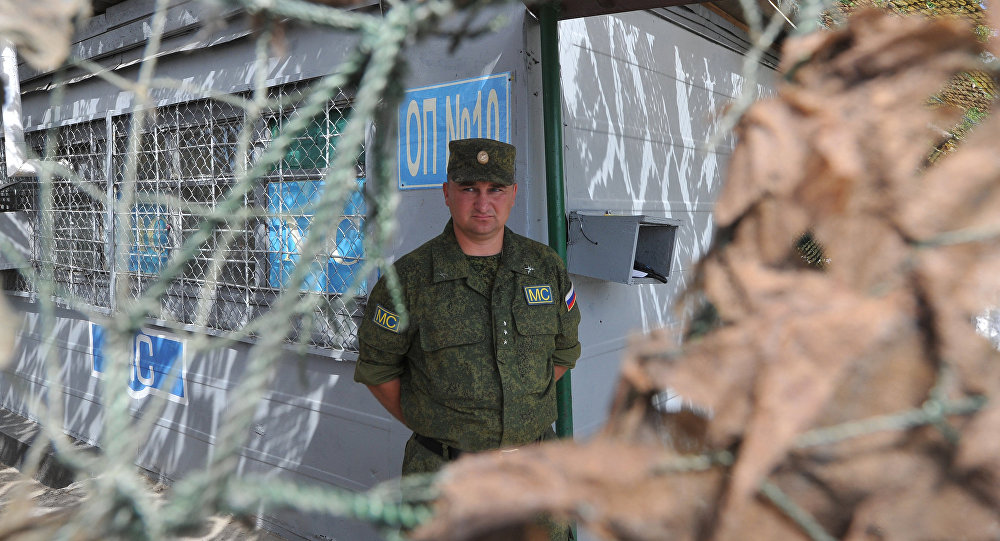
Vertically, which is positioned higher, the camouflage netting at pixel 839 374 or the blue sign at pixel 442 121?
the blue sign at pixel 442 121

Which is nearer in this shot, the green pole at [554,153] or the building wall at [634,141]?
the green pole at [554,153]

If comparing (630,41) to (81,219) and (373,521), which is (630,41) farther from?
(81,219)

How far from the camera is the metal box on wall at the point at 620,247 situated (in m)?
2.72

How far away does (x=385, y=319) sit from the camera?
237 cm

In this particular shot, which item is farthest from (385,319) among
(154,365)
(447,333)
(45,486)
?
(45,486)

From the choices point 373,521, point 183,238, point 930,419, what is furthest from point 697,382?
point 183,238

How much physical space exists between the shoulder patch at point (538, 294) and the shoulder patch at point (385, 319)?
50 cm

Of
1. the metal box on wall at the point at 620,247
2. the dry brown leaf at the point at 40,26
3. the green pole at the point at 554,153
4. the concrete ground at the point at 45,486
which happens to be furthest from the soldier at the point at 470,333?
the dry brown leaf at the point at 40,26

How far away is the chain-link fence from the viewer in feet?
11.1

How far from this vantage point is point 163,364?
439 cm

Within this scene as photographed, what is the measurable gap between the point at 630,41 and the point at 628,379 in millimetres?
3040

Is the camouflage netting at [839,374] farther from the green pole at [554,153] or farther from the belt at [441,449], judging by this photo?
the green pole at [554,153]

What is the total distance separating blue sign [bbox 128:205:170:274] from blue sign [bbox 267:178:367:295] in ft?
3.53

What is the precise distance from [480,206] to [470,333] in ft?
1.56
